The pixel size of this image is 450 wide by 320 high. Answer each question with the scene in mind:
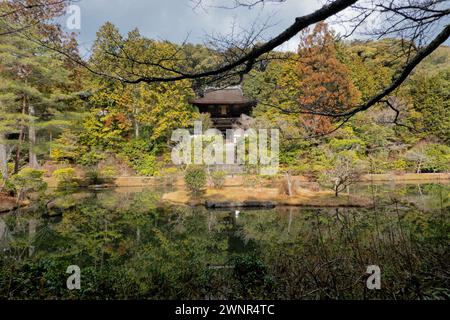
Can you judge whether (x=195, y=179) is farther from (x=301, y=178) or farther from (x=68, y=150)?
(x=68, y=150)

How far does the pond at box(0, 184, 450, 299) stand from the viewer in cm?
260

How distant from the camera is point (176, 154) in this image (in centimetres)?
1609

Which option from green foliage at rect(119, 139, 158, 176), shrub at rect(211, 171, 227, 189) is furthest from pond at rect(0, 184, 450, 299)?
green foliage at rect(119, 139, 158, 176)

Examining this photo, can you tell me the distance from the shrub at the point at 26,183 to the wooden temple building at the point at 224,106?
1072cm

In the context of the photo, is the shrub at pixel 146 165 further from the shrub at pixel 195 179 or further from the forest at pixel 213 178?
the shrub at pixel 195 179

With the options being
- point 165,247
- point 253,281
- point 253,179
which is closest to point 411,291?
point 253,281

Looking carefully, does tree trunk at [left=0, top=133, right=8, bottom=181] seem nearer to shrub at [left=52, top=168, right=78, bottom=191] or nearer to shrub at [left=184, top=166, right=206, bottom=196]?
shrub at [left=52, top=168, right=78, bottom=191]

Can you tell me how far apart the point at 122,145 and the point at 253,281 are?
15.2 m

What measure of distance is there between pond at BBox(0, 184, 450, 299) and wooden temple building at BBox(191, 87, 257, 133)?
924 cm

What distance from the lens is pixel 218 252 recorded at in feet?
16.9

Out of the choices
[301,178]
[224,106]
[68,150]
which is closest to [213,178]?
[301,178]

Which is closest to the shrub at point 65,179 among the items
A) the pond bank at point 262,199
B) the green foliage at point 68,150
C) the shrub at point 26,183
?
the green foliage at point 68,150

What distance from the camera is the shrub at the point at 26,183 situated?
934 cm

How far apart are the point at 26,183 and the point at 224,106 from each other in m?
12.9
